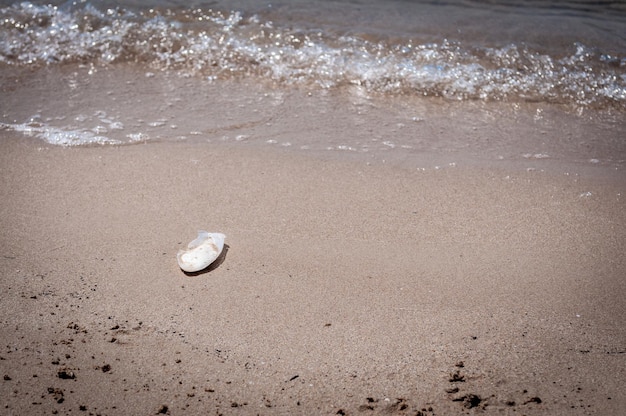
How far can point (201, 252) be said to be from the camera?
2412 millimetres

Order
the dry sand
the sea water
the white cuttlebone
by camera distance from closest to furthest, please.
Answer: the dry sand < the white cuttlebone < the sea water

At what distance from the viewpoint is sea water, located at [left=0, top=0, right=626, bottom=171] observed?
3.53m

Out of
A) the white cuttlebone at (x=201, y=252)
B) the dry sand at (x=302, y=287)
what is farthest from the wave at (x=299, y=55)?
the white cuttlebone at (x=201, y=252)

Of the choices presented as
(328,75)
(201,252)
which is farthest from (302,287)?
(328,75)

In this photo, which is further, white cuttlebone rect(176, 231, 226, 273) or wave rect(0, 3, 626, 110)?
wave rect(0, 3, 626, 110)

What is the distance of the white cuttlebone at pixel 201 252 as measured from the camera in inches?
93.0

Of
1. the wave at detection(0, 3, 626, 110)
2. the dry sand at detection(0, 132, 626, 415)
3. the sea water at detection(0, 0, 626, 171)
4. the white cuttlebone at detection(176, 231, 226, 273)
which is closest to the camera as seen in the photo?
the dry sand at detection(0, 132, 626, 415)

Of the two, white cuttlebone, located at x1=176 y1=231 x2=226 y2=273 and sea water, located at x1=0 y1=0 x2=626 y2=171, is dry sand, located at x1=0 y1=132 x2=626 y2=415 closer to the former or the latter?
white cuttlebone, located at x1=176 y1=231 x2=226 y2=273

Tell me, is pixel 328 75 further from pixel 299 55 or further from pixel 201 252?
pixel 201 252

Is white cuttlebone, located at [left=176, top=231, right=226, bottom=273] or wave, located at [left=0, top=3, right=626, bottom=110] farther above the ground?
wave, located at [left=0, top=3, right=626, bottom=110]

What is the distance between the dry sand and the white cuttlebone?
0.04 m

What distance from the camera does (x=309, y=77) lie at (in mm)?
4281

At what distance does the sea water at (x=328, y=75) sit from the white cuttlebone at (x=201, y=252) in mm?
1022

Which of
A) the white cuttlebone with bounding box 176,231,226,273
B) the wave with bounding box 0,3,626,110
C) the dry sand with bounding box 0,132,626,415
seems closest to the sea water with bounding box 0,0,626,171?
the wave with bounding box 0,3,626,110
